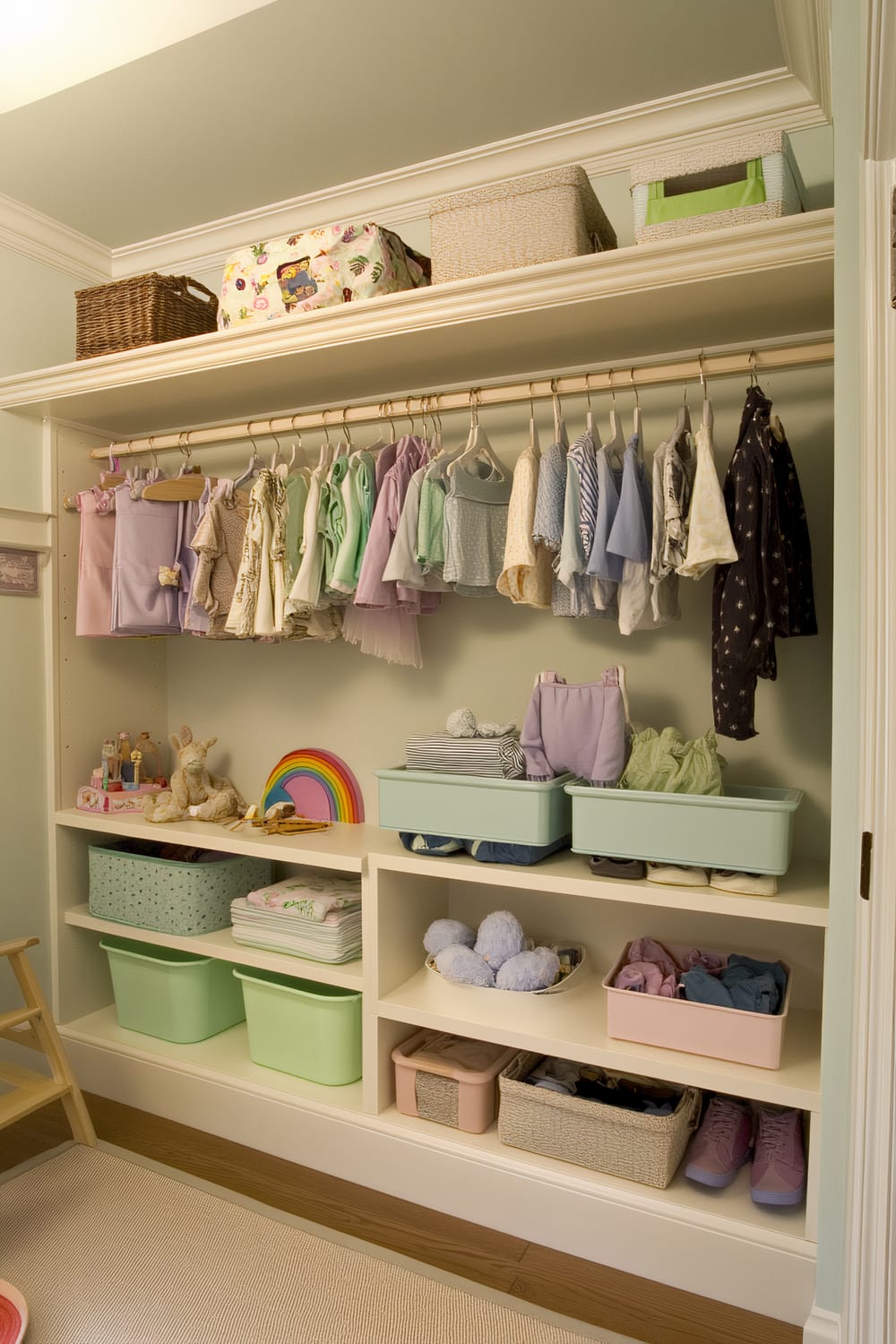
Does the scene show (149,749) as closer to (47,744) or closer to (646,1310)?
(47,744)

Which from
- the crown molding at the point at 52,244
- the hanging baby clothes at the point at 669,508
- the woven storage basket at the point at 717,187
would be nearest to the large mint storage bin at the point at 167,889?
the hanging baby clothes at the point at 669,508

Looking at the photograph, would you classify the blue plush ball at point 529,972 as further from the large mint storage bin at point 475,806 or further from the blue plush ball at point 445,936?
the large mint storage bin at point 475,806

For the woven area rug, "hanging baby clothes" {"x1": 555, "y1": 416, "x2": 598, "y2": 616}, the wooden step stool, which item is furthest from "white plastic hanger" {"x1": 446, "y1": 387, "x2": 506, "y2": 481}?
the woven area rug

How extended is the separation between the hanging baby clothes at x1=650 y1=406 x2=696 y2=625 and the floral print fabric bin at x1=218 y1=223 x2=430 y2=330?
81 centimetres

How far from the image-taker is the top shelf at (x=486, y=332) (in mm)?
1745

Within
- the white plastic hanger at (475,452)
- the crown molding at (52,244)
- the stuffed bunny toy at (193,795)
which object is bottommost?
the stuffed bunny toy at (193,795)

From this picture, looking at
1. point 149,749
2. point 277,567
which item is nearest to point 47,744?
point 149,749

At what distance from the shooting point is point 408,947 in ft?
7.70

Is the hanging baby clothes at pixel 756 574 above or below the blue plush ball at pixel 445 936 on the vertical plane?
above

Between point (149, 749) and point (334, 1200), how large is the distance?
151cm

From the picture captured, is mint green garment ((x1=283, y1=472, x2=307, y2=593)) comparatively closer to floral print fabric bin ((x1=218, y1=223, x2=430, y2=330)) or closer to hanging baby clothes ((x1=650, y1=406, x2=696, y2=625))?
floral print fabric bin ((x1=218, y1=223, x2=430, y2=330))

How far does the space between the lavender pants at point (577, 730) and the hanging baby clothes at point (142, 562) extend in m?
1.19

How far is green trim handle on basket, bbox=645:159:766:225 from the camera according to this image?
175 centimetres

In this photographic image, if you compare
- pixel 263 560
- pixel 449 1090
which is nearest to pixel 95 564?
pixel 263 560
